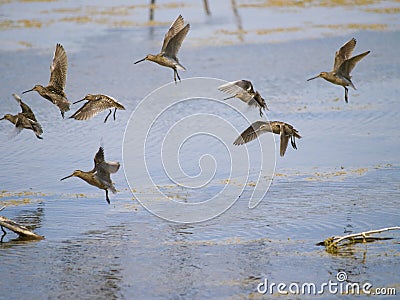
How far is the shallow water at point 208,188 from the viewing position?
8.77 m

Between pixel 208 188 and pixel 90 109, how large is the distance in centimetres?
166

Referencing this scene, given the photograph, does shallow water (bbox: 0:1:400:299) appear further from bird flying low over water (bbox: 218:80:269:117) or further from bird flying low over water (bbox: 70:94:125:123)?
bird flying low over water (bbox: 218:80:269:117)

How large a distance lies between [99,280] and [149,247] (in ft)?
3.22

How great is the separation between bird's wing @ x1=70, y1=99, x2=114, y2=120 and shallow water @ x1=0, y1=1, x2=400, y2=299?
3.02 feet

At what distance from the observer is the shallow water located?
8.77 m

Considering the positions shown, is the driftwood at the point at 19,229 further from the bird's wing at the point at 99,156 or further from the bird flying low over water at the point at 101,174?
the bird's wing at the point at 99,156

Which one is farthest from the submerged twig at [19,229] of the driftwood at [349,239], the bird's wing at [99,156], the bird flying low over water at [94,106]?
the driftwood at [349,239]

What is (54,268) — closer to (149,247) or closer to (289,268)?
(149,247)

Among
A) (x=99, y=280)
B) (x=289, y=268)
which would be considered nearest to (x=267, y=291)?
(x=289, y=268)

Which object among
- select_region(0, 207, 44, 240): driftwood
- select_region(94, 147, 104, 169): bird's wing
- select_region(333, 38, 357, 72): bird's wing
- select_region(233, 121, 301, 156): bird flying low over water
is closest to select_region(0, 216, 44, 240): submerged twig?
select_region(0, 207, 44, 240): driftwood

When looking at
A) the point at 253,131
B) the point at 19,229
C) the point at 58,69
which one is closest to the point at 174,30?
the point at 58,69

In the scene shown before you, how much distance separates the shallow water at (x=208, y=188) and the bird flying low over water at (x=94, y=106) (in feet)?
3.05

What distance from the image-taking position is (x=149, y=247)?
956 cm

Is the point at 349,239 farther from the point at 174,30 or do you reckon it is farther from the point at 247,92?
the point at 174,30
